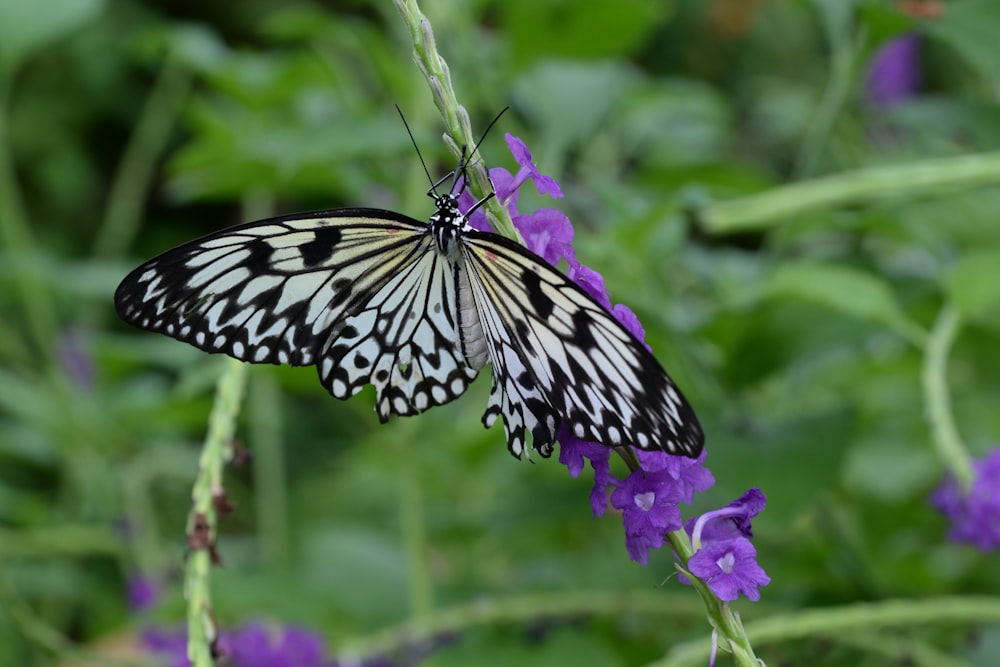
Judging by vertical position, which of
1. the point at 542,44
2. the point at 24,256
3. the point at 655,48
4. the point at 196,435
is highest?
the point at 655,48

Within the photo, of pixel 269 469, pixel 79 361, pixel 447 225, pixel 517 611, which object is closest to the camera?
pixel 447 225

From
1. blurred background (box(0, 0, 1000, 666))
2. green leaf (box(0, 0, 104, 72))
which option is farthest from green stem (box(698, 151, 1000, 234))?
green leaf (box(0, 0, 104, 72))

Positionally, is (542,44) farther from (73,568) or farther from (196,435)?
(196,435)

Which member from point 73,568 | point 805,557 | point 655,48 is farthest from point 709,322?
point 655,48

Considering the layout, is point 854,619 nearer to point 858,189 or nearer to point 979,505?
point 979,505

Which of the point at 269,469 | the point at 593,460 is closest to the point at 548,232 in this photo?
the point at 593,460

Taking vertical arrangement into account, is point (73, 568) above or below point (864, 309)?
above

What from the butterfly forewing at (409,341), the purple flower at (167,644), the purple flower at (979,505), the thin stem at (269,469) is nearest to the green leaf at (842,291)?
the purple flower at (979,505)

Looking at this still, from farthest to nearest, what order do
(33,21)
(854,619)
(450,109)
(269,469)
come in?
(269,469) → (33,21) → (854,619) → (450,109)
